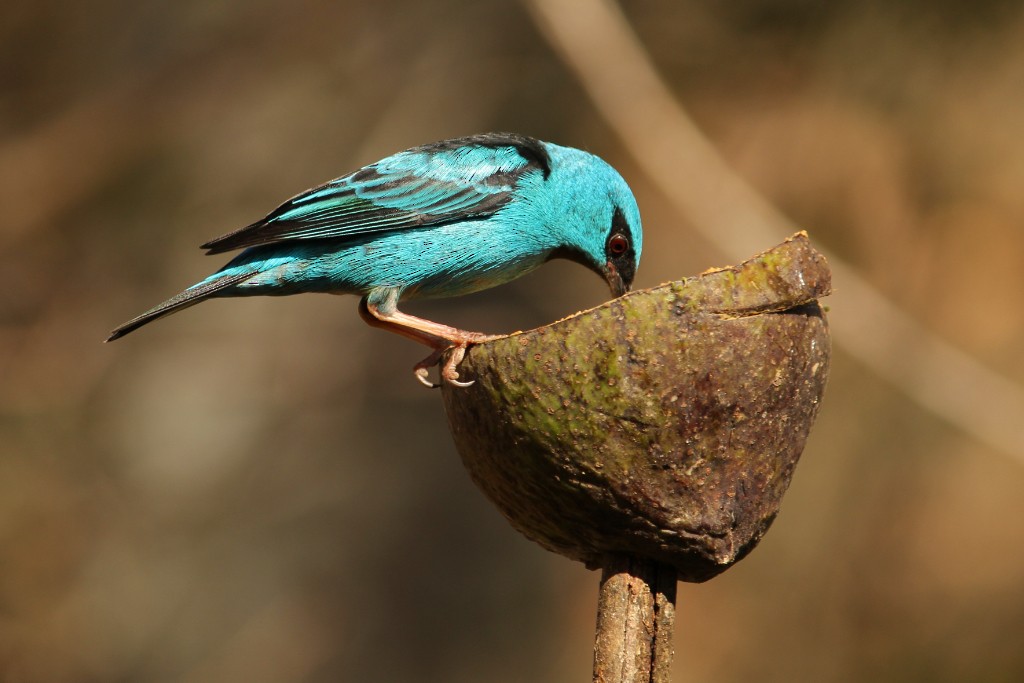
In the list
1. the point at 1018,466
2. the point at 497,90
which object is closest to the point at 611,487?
the point at 1018,466

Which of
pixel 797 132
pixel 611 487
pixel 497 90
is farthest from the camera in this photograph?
pixel 497 90

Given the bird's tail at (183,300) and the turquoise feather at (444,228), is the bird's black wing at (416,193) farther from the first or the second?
the bird's tail at (183,300)

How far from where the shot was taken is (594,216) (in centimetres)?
467

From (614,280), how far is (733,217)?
2.22 m

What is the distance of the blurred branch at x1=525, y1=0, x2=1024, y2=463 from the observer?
6.70 meters

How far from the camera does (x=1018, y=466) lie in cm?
730

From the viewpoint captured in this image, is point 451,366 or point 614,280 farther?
point 614,280

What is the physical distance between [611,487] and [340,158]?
626 cm

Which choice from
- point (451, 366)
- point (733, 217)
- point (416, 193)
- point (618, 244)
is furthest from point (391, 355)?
point (451, 366)

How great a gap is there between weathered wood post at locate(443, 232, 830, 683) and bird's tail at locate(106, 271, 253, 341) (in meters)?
1.95

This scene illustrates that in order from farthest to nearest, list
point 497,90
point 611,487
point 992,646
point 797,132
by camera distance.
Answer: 1. point 497,90
2. point 797,132
3. point 992,646
4. point 611,487

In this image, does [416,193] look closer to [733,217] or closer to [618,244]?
[618,244]

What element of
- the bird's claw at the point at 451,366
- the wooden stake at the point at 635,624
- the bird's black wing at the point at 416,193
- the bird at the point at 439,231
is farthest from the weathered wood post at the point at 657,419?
the bird's black wing at the point at 416,193

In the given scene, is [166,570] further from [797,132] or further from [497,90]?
[797,132]
